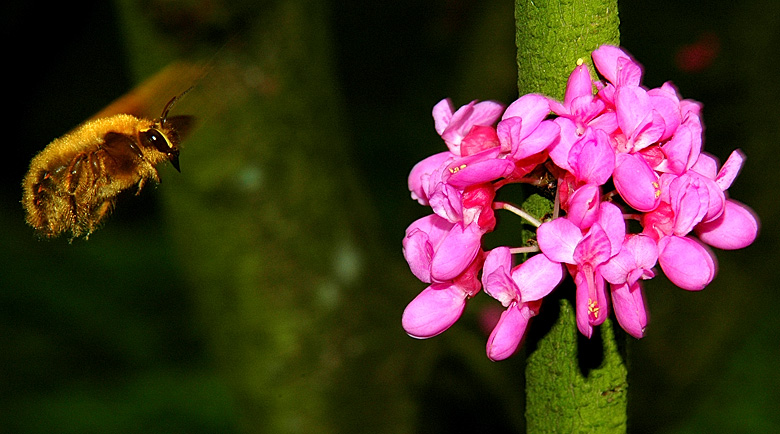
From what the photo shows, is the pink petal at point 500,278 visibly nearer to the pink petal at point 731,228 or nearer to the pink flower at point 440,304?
the pink flower at point 440,304

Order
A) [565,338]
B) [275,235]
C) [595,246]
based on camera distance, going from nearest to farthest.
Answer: [595,246] < [565,338] < [275,235]

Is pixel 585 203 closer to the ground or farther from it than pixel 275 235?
closer to the ground

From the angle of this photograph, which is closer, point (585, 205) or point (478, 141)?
point (585, 205)

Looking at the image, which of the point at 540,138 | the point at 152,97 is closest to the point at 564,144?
the point at 540,138

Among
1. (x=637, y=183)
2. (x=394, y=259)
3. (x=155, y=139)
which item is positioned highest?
(x=155, y=139)

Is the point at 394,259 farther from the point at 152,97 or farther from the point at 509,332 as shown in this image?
the point at 509,332

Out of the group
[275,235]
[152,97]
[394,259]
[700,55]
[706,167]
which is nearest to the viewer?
→ [706,167]

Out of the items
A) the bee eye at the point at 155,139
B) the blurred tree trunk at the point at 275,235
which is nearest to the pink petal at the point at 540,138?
the bee eye at the point at 155,139
